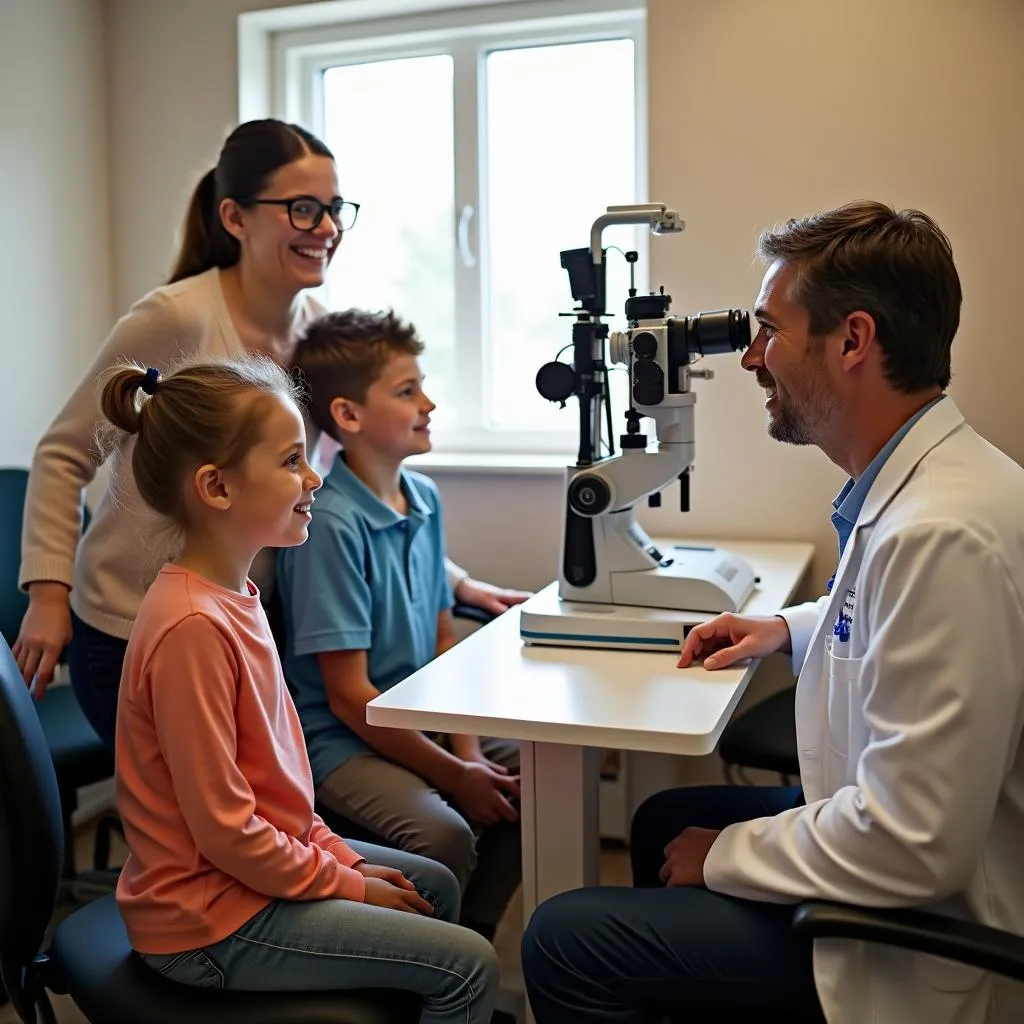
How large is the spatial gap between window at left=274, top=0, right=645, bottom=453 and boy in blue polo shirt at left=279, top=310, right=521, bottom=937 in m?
0.93

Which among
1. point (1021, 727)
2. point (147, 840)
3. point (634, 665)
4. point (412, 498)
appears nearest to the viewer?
point (1021, 727)

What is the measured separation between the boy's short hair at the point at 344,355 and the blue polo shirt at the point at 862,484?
2.79 feet

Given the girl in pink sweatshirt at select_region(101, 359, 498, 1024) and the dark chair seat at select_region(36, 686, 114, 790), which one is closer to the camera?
the girl in pink sweatshirt at select_region(101, 359, 498, 1024)

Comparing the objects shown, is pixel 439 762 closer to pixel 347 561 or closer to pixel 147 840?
pixel 347 561

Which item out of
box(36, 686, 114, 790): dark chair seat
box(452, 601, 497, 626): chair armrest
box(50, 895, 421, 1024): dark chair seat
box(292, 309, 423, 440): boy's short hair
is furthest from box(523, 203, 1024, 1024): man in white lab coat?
box(36, 686, 114, 790): dark chair seat

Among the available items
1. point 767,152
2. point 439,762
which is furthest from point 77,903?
point 767,152

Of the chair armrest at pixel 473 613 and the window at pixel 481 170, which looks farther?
the window at pixel 481 170

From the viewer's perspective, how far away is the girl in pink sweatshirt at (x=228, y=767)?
3.85ft

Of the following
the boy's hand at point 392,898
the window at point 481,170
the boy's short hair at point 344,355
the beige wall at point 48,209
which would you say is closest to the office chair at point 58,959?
the boy's hand at point 392,898

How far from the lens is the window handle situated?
9.19ft

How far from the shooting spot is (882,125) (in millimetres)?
2246

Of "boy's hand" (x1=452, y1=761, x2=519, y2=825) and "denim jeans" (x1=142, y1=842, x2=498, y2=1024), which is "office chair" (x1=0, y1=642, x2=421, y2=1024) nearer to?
"denim jeans" (x1=142, y1=842, x2=498, y2=1024)

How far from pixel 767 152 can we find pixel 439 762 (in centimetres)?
146

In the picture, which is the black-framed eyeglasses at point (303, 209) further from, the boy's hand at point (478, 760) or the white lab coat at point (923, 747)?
the white lab coat at point (923, 747)
